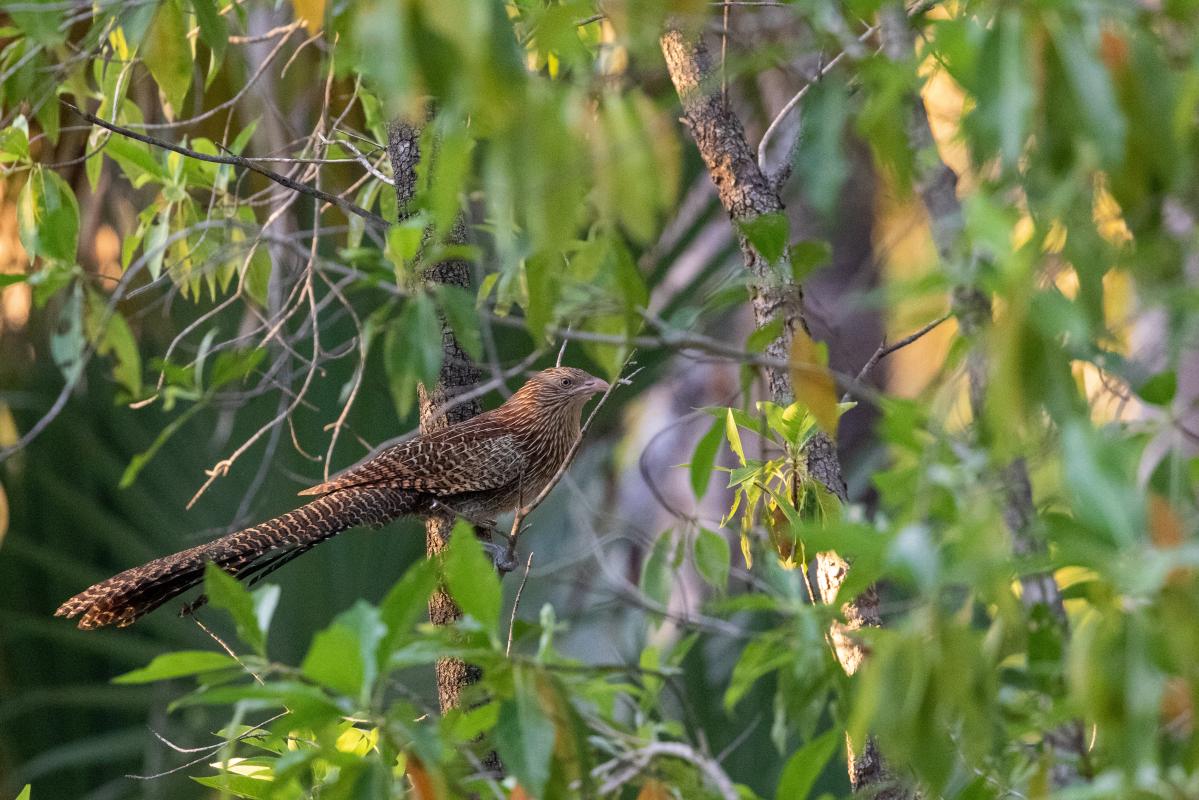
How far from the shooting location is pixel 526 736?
1.29 meters

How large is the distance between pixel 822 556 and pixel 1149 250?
144cm

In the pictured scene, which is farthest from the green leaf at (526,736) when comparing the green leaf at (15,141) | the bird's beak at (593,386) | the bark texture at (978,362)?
the bird's beak at (593,386)

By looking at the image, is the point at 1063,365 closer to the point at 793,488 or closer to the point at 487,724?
the point at 487,724

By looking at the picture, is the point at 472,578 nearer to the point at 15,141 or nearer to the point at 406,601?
the point at 406,601

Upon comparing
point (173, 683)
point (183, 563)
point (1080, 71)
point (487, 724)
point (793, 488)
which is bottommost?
point (173, 683)

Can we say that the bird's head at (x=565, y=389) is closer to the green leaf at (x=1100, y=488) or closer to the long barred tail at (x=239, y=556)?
the long barred tail at (x=239, y=556)

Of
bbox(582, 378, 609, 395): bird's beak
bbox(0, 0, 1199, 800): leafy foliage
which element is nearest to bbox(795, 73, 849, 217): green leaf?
bbox(0, 0, 1199, 800): leafy foliage

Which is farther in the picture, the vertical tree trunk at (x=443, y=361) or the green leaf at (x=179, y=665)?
the vertical tree trunk at (x=443, y=361)

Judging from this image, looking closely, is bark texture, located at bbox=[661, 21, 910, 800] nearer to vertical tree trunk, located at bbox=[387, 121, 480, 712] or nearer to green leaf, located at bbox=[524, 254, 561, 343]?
vertical tree trunk, located at bbox=[387, 121, 480, 712]

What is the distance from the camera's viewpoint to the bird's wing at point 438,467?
13.3ft

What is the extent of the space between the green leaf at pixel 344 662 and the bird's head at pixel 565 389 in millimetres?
3286

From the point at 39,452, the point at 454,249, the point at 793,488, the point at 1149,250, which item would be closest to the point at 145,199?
Result: the point at 39,452

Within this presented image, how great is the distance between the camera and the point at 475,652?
4.47 feet

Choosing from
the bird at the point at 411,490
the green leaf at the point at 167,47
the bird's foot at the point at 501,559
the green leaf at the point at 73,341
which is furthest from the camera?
the bird at the point at 411,490
